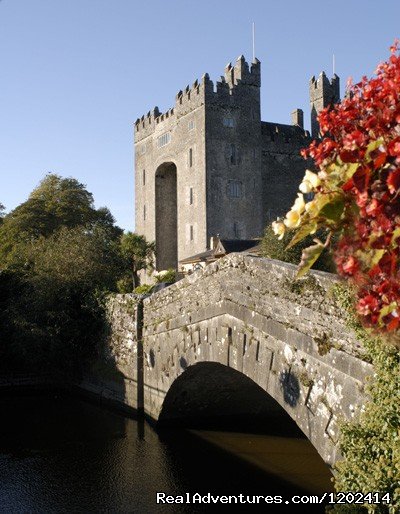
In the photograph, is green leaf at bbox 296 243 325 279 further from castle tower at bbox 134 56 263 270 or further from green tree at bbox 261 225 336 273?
castle tower at bbox 134 56 263 270

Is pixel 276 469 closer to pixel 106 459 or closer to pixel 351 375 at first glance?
pixel 106 459

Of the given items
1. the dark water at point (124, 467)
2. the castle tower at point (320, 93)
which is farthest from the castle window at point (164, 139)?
the dark water at point (124, 467)

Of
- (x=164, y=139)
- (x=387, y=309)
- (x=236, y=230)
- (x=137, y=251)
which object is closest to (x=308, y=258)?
(x=387, y=309)

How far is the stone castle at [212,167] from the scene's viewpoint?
4862 cm

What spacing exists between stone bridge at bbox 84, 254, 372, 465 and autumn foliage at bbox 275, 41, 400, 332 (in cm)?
470

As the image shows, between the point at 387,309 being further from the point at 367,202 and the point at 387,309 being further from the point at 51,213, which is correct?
the point at 51,213

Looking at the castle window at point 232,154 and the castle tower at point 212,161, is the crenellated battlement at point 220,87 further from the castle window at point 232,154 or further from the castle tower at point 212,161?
the castle window at point 232,154

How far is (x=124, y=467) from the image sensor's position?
1214 centimetres

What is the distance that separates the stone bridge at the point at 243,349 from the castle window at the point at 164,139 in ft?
125

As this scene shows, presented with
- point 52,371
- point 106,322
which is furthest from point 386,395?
point 52,371

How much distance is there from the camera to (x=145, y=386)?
1581 cm

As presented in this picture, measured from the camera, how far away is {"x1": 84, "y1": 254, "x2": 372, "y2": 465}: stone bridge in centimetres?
744

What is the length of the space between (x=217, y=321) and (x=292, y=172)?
46.9 metres

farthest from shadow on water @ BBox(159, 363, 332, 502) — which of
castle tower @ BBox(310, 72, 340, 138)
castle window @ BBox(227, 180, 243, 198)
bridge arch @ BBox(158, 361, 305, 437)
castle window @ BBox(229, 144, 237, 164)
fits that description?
castle tower @ BBox(310, 72, 340, 138)
